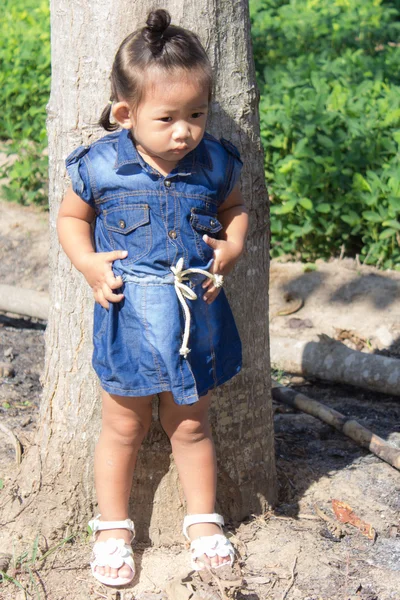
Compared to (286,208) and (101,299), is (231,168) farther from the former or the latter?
(286,208)

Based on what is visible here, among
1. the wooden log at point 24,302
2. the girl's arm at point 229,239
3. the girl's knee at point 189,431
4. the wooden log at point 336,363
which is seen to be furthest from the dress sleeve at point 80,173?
the wooden log at point 24,302

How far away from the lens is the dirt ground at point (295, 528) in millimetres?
2842

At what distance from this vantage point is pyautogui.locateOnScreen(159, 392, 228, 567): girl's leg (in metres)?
2.81

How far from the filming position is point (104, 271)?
2.59 meters

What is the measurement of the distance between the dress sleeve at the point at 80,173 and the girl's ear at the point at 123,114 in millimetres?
153

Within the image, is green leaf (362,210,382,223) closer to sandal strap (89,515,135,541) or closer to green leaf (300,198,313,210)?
green leaf (300,198,313,210)

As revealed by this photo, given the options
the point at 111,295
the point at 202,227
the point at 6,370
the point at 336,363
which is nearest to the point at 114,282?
the point at 111,295

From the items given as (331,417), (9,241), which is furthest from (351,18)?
(331,417)

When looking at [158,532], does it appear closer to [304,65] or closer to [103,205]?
[103,205]

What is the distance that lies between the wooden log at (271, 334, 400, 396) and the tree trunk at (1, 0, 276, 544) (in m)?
1.39

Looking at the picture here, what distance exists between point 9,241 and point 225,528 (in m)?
4.44

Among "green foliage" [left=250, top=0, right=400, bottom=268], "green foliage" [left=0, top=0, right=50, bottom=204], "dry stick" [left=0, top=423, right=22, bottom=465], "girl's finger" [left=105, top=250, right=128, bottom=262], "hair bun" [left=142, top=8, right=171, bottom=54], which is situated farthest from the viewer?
"green foliage" [left=0, top=0, right=50, bottom=204]

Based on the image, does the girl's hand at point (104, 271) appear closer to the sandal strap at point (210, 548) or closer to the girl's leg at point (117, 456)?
the girl's leg at point (117, 456)

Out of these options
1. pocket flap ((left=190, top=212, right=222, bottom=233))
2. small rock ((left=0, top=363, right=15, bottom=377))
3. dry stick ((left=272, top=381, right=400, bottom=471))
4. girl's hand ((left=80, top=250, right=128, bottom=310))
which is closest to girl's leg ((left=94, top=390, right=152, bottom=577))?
girl's hand ((left=80, top=250, right=128, bottom=310))
